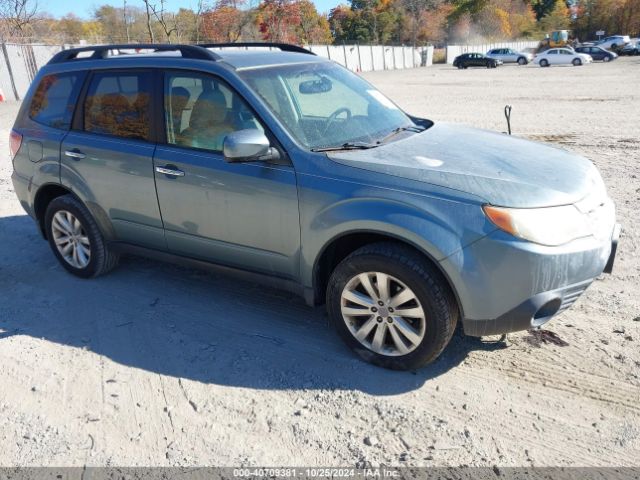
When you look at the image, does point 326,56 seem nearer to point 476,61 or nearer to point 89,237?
point 89,237

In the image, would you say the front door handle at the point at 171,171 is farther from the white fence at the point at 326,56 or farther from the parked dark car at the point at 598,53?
the parked dark car at the point at 598,53

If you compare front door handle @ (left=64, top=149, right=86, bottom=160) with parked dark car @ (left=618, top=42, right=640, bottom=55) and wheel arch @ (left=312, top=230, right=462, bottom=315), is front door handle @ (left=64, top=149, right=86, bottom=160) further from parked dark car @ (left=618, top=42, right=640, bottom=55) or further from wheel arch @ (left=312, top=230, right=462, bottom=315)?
parked dark car @ (left=618, top=42, right=640, bottom=55)

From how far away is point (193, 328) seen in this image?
4.07 m

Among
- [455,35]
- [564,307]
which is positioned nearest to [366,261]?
[564,307]

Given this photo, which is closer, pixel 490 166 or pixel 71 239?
pixel 490 166

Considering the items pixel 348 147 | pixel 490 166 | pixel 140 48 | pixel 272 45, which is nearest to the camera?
pixel 490 166

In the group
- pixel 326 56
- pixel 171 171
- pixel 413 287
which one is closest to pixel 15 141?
pixel 171 171

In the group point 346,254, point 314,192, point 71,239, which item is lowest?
point 71,239

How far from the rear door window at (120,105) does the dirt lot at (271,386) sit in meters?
1.32

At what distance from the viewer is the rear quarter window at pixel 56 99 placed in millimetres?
4703

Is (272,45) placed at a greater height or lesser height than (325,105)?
greater

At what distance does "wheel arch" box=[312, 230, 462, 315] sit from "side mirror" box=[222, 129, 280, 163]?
69cm

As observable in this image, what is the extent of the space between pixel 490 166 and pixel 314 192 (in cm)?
105

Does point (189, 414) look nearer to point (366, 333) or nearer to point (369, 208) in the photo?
point (366, 333)
